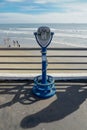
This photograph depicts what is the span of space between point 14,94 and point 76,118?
1416 millimetres

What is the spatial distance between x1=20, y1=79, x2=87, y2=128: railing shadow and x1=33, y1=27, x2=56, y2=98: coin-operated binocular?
23 cm

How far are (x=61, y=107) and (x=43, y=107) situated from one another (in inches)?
12.4

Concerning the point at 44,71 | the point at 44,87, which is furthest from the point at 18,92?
the point at 44,71

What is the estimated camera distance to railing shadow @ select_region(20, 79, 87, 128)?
11.7 ft

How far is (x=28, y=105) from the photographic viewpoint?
402 cm

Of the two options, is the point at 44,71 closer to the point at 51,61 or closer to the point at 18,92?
the point at 18,92

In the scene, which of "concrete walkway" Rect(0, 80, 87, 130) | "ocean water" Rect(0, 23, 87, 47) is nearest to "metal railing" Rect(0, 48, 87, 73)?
"concrete walkway" Rect(0, 80, 87, 130)

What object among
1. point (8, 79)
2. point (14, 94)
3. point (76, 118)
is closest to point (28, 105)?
point (14, 94)

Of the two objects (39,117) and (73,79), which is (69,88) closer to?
→ (73,79)

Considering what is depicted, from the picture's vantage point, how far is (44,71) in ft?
14.5

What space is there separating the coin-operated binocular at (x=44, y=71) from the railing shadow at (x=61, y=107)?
0.74 ft

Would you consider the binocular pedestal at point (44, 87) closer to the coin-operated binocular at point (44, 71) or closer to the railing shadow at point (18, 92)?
the coin-operated binocular at point (44, 71)

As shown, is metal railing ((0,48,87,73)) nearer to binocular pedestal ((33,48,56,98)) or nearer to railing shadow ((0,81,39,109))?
railing shadow ((0,81,39,109))

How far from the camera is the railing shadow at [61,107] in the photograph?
356 centimetres
